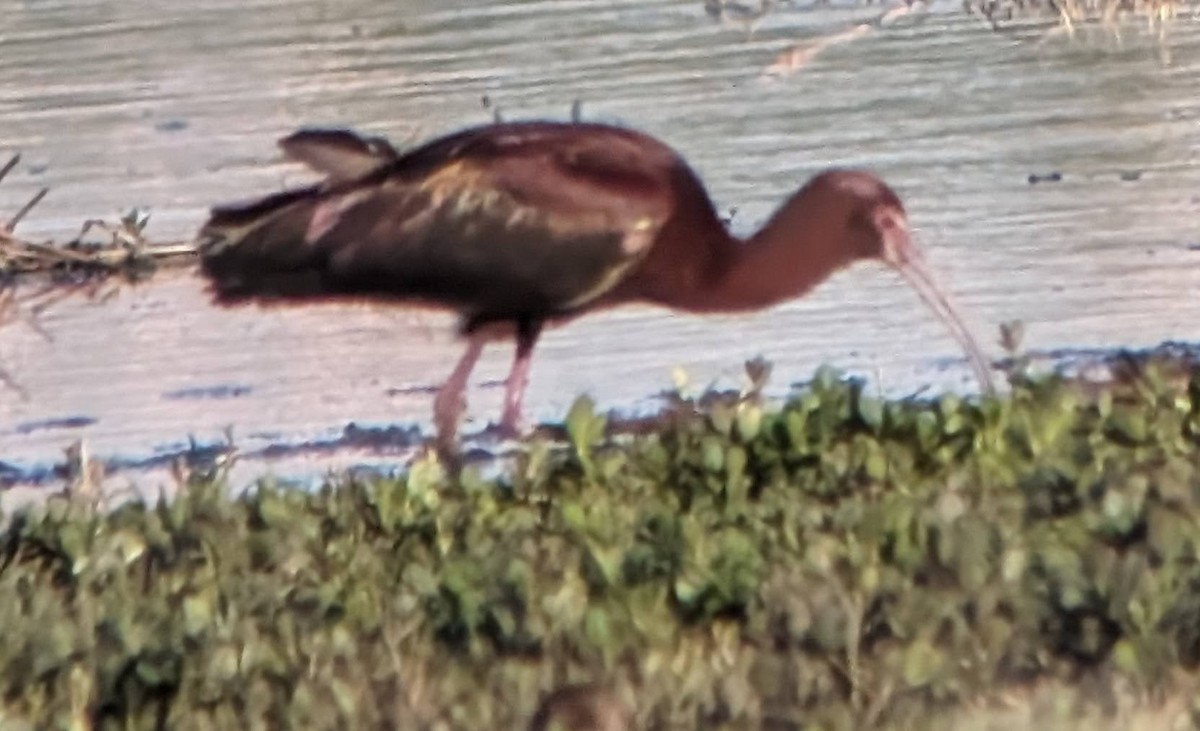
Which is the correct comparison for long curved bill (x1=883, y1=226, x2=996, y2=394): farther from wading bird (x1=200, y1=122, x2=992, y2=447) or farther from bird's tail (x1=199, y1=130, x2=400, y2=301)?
bird's tail (x1=199, y1=130, x2=400, y2=301)

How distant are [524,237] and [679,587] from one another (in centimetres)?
114

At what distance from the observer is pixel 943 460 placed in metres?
4.18

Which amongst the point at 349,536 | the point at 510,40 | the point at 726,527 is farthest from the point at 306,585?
the point at 510,40

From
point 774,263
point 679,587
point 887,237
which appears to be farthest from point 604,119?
point 679,587

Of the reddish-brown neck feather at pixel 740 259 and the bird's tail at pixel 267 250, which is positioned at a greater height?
the bird's tail at pixel 267 250

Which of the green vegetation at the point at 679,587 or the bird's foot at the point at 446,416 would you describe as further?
the bird's foot at the point at 446,416

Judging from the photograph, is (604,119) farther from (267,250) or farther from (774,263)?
(267,250)

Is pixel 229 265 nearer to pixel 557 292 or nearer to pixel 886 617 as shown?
pixel 557 292

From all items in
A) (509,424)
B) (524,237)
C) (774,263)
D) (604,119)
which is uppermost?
(604,119)

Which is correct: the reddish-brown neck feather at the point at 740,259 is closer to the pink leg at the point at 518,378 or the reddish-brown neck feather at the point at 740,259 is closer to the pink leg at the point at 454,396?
the pink leg at the point at 518,378

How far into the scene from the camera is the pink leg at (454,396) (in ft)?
15.2

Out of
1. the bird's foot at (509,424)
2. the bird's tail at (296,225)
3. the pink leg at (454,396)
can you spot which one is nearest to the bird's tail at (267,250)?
the bird's tail at (296,225)

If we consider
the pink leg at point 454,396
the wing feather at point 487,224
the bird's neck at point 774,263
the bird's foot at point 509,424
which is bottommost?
the bird's foot at point 509,424

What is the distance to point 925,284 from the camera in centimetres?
471
